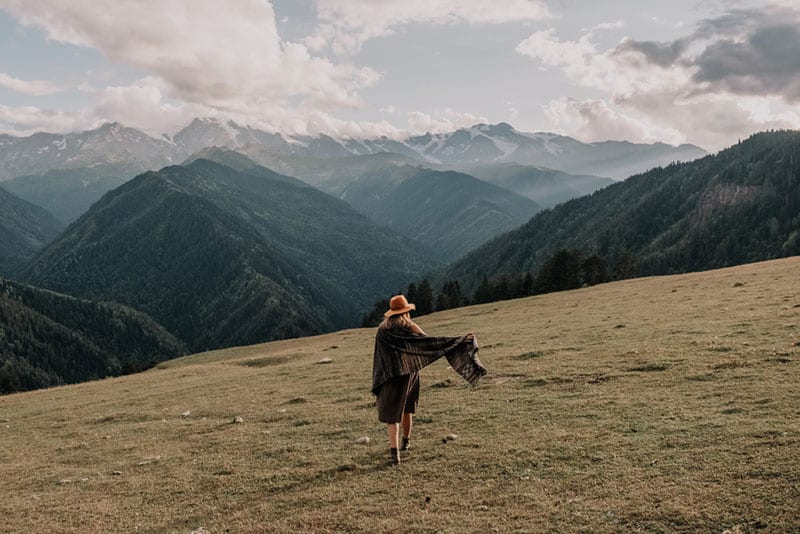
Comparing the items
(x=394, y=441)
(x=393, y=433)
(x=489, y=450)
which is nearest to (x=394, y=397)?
(x=393, y=433)

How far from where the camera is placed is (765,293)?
118ft

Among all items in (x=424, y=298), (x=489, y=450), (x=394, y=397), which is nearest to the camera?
(x=489, y=450)

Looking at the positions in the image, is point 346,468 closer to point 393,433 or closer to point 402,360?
point 393,433

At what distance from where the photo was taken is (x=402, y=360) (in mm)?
15430

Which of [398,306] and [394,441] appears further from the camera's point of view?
[398,306]

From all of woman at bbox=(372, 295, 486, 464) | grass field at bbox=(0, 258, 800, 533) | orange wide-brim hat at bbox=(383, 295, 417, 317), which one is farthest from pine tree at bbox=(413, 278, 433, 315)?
woman at bbox=(372, 295, 486, 464)

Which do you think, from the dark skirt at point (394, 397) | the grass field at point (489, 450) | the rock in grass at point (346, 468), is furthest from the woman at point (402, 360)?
the grass field at point (489, 450)

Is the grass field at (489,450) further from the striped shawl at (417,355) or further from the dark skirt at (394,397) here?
the striped shawl at (417,355)

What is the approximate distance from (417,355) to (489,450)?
354 cm

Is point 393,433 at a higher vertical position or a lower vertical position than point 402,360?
lower

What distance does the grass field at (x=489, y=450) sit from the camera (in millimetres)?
11438

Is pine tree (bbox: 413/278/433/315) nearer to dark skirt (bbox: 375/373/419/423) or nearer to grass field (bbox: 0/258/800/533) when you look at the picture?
grass field (bbox: 0/258/800/533)

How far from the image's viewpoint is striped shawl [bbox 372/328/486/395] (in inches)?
604

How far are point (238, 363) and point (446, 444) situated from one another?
127 ft
